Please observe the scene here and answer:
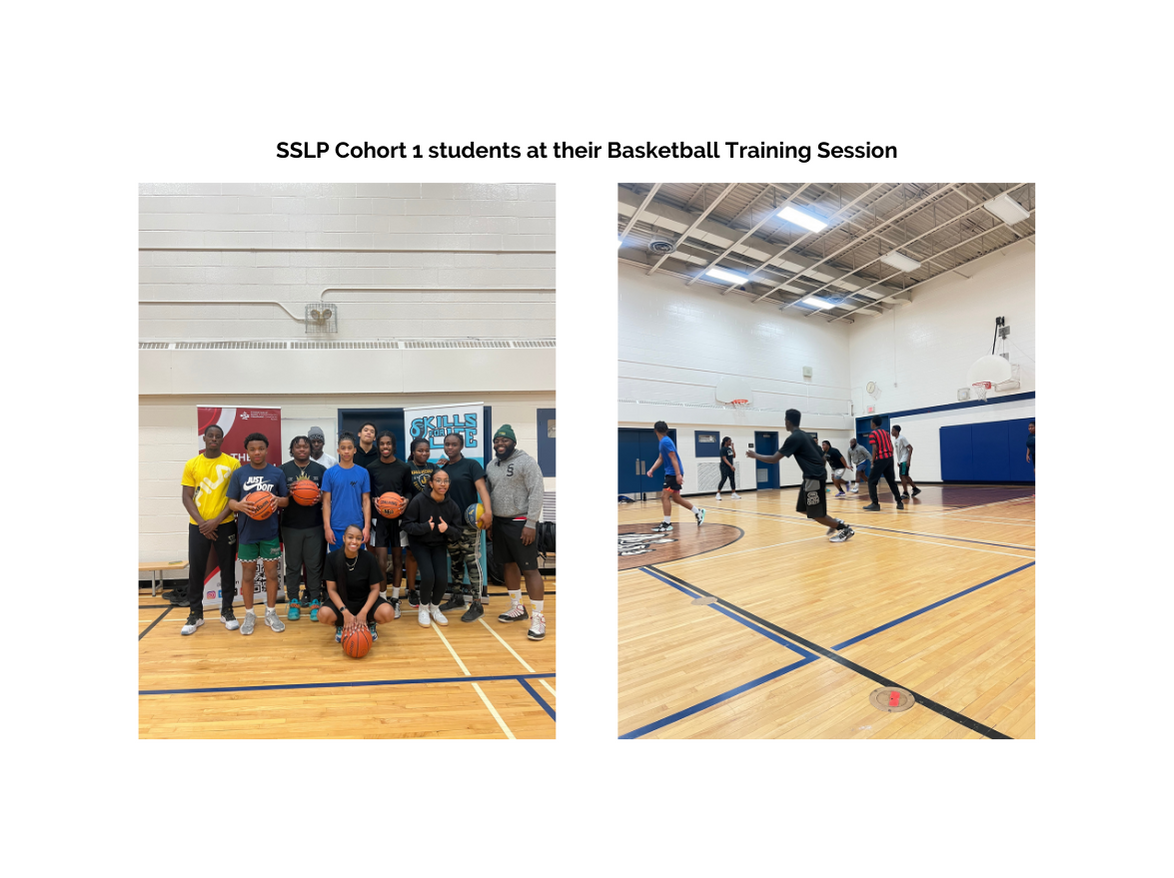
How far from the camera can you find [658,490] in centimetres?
848

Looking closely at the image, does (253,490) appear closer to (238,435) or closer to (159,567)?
(238,435)

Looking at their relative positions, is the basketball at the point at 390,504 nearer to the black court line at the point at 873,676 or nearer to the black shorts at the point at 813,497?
the black court line at the point at 873,676

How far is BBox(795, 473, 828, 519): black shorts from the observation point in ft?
13.8

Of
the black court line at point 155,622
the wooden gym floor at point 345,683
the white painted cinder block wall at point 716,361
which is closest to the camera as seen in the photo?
the wooden gym floor at point 345,683

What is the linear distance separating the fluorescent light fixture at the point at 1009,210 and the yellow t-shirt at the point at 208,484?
28.9 ft

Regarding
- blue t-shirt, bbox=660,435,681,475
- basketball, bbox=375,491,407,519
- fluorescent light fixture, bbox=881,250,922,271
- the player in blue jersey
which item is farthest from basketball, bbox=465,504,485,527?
fluorescent light fixture, bbox=881,250,922,271

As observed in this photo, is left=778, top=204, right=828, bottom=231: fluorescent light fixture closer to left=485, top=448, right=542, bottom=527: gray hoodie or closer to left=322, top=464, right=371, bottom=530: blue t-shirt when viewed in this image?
left=485, top=448, right=542, bottom=527: gray hoodie

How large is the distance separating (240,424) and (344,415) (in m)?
0.72

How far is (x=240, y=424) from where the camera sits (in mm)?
3682

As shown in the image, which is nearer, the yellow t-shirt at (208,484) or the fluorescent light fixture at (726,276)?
the yellow t-shirt at (208,484)

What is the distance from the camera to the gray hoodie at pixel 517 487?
2871 mm

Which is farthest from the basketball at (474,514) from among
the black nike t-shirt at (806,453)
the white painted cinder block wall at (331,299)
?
the black nike t-shirt at (806,453)
